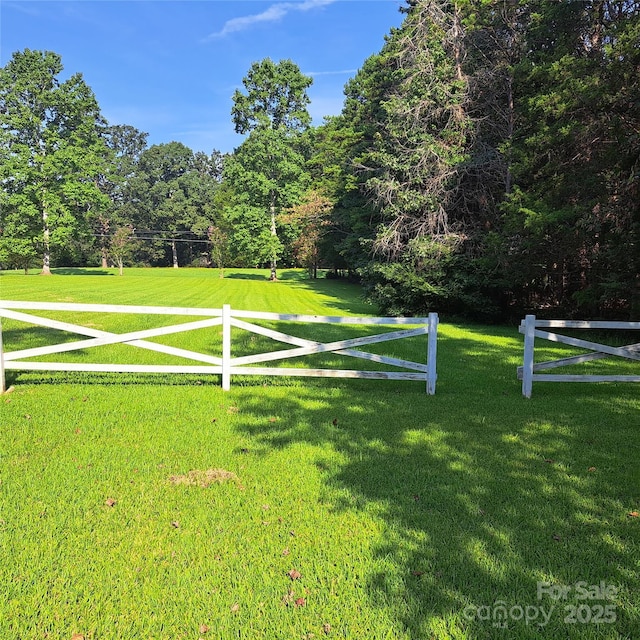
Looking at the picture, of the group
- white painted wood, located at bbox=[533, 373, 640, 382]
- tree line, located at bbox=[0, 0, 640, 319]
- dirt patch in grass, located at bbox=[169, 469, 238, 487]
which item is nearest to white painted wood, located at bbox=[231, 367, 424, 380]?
white painted wood, located at bbox=[533, 373, 640, 382]

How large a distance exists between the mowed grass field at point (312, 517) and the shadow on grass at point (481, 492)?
0.6 inches

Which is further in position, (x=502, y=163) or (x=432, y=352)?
(x=502, y=163)

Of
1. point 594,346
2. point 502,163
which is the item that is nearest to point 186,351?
point 594,346

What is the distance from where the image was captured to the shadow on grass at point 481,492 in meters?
2.66

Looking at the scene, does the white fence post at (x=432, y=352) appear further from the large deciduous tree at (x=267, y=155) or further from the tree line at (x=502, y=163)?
the large deciduous tree at (x=267, y=155)

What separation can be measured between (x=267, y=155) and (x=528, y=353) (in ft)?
138

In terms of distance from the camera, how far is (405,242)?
20.2 metres

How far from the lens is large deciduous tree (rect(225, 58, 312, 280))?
148 feet

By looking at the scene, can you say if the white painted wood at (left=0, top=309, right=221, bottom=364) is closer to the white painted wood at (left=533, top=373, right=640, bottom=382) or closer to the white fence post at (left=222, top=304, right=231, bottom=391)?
the white fence post at (left=222, top=304, right=231, bottom=391)

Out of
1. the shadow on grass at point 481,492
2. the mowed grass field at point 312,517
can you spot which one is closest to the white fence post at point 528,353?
the shadow on grass at point 481,492

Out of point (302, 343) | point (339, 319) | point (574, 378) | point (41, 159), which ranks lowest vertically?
point (574, 378)

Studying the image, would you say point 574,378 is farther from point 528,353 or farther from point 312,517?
point 312,517

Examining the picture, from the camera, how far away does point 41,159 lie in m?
43.2

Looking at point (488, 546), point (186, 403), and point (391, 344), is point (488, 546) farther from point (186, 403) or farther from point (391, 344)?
point (391, 344)
